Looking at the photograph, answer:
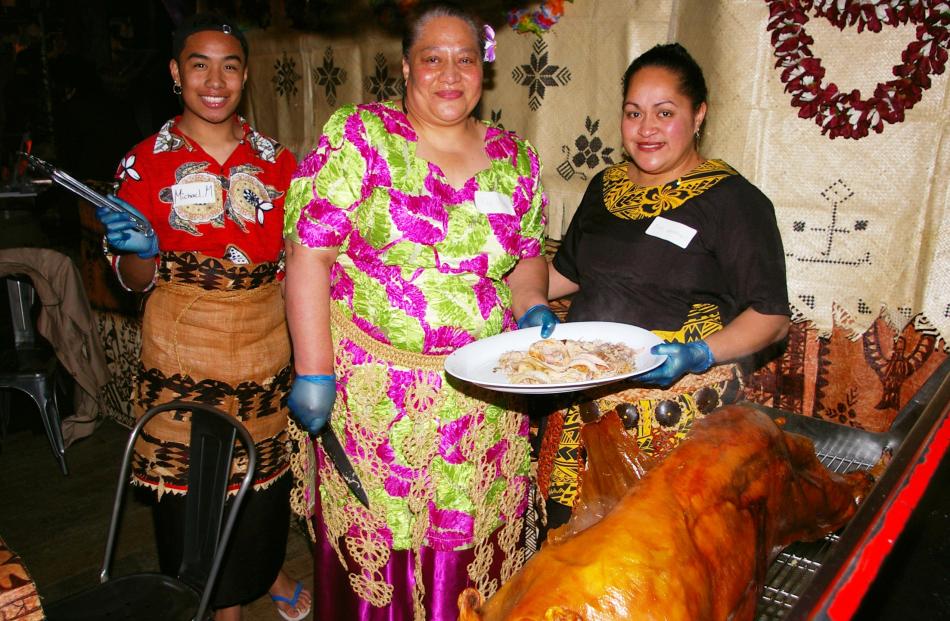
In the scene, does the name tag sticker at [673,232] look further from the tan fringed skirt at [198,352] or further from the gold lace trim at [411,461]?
the tan fringed skirt at [198,352]

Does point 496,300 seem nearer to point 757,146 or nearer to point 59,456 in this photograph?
point 757,146

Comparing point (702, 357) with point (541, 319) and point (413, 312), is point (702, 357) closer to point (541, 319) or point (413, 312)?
point (541, 319)

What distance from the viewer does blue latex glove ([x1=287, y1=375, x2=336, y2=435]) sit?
2098mm

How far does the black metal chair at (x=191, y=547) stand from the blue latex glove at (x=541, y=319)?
98 centimetres

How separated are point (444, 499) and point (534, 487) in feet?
3.81

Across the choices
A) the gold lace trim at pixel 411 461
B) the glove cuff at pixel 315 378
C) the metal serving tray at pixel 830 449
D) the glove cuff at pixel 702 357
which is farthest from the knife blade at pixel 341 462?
the metal serving tray at pixel 830 449

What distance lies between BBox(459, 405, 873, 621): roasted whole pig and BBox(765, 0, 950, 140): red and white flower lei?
1.57m

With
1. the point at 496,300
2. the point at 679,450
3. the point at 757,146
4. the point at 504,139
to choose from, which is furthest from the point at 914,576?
the point at 757,146

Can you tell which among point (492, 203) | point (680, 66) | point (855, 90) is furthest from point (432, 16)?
point (855, 90)

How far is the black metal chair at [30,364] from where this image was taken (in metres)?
4.42

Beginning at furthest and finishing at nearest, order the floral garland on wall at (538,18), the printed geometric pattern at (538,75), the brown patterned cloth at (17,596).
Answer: the printed geometric pattern at (538,75) → the floral garland on wall at (538,18) → the brown patterned cloth at (17,596)

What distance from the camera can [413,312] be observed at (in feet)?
6.68

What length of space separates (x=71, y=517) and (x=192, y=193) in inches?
106

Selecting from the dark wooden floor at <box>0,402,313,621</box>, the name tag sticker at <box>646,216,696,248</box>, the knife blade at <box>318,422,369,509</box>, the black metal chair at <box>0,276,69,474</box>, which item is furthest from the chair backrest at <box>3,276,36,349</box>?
the name tag sticker at <box>646,216,696,248</box>
